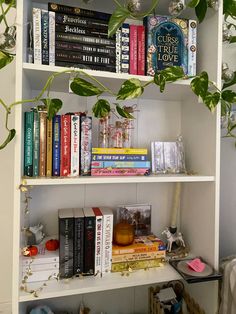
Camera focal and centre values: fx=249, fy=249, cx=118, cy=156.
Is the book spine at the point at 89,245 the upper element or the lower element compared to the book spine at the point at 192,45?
lower

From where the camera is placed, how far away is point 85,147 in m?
0.92

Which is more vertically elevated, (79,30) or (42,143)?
(79,30)

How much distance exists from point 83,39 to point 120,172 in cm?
50

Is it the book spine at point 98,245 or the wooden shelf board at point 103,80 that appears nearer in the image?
the wooden shelf board at point 103,80

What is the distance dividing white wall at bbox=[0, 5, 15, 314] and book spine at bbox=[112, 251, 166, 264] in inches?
18.6

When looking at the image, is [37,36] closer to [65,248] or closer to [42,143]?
[42,143]

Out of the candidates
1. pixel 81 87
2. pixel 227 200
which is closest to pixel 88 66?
pixel 81 87

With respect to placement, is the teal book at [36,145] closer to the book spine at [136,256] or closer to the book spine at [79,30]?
the book spine at [79,30]

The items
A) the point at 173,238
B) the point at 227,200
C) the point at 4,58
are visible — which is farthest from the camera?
the point at 227,200

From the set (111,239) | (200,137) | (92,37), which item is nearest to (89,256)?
(111,239)

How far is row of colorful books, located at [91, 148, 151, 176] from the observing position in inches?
36.5

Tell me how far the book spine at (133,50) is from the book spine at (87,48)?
7 cm

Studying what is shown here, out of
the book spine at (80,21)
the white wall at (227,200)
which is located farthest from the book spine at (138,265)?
the book spine at (80,21)

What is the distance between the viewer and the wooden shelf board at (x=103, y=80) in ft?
2.67
